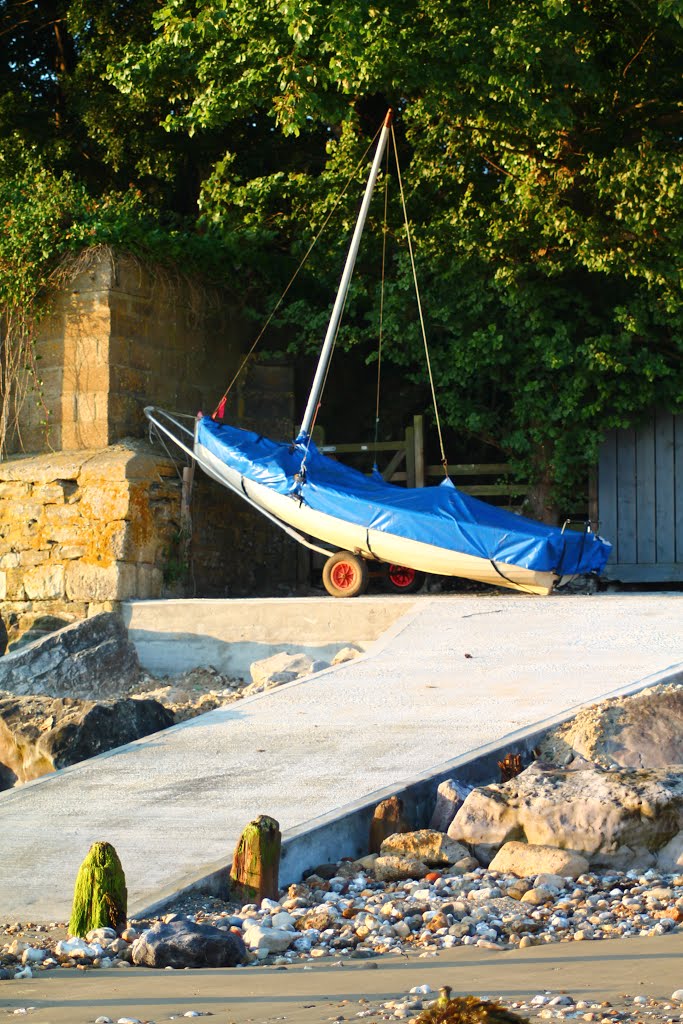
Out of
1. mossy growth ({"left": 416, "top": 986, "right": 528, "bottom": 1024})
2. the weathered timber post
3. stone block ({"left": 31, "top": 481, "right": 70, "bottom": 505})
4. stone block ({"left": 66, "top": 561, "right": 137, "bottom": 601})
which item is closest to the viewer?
mossy growth ({"left": 416, "top": 986, "right": 528, "bottom": 1024})

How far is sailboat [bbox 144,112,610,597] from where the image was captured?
11.3 metres

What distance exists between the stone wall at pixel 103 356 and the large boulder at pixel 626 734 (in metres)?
7.36

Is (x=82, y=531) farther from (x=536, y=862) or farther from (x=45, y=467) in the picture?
(x=536, y=862)

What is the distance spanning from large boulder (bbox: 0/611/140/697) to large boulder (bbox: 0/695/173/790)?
10.9 feet

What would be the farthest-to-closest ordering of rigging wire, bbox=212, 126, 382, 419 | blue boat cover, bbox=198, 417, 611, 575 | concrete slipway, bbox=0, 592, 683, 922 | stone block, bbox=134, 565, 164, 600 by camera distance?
rigging wire, bbox=212, 126, 382, 419 < stone block, bbox=134, 565, 164, 600 < blue boat cover, bbox=198, 417, 611, 575 < concrete slipway, bbox=0, 592, 683, 922

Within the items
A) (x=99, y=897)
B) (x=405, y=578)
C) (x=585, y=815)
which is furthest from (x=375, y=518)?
(x=99, y=897)

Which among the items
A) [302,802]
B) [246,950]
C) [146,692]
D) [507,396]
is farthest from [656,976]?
[507,396]

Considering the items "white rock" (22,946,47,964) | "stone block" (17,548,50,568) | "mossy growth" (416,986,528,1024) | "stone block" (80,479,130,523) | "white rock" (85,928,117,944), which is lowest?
"white rock" (22,946,47,964)

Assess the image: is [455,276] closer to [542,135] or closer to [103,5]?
[542,135]

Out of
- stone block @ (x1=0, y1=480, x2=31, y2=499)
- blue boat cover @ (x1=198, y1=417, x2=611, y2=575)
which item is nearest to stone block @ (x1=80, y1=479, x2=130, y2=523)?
stone block @ (x1=0, y1=480, x2=31, y2=499)

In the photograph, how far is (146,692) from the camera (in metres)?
11.2

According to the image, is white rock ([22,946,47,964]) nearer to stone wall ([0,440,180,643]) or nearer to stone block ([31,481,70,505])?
stone wall ([0,440,180,643])

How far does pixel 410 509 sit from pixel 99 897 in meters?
7.14

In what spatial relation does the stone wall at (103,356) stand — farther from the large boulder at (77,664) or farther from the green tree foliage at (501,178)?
the large boulder at (77,664)
